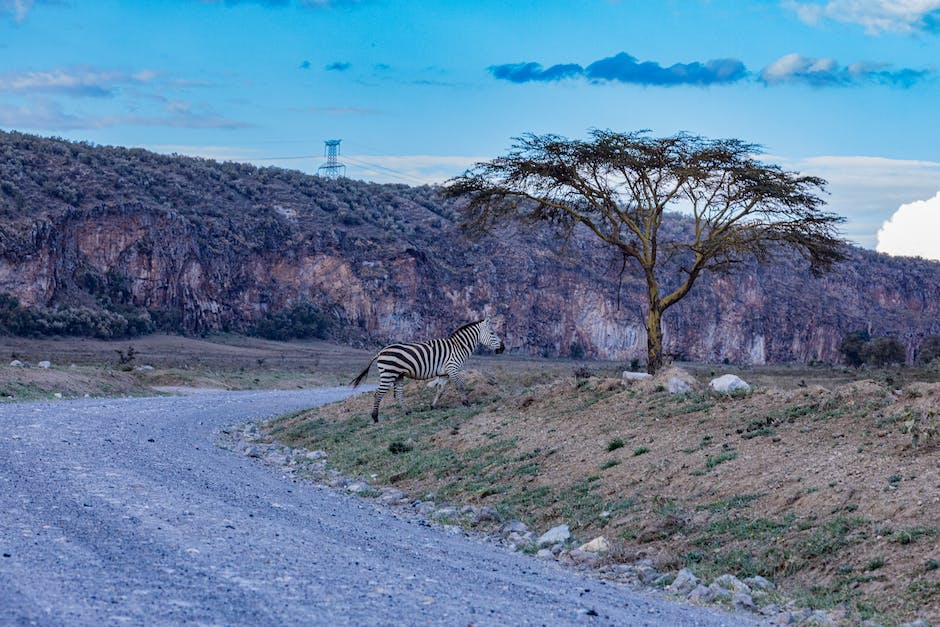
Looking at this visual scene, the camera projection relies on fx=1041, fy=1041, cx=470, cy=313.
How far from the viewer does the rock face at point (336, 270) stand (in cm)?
7575

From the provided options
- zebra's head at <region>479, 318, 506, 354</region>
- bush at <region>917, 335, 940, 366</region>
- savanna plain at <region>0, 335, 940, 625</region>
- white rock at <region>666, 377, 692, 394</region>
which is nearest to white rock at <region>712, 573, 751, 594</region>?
savanna plain at <region>0, 335, 940, 625</region>

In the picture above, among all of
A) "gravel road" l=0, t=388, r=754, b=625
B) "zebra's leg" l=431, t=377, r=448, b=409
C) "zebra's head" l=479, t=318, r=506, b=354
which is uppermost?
"zebra's head" l=479, t=318, r=506, b=354

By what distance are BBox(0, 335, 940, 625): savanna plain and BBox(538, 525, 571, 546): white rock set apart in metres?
0.21

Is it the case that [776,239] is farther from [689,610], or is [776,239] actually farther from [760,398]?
[689,610]

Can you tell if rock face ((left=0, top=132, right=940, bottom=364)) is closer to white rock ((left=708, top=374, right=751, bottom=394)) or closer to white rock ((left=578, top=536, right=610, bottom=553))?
white rock ((left=708, top=374, right=751, bottom=394))

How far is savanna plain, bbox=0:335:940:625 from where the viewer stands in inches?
410

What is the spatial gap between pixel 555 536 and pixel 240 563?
4847mm

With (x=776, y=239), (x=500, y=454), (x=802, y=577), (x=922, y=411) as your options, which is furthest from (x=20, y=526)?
(x=776, y=239)

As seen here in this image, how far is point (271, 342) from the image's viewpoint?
80.2m

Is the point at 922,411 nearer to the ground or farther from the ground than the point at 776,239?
nearer to the ground

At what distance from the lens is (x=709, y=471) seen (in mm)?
13992

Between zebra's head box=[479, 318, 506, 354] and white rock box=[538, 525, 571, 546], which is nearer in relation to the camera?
white rock box=[538, 525, 571, 546]

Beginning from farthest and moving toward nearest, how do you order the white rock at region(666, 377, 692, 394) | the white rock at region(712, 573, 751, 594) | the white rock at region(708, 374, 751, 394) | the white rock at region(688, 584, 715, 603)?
the white rock at region(666, 377, 692, 394), the white rock at region(708, 374, 751, 394), the white rock at region(712, 573, 751, 594), the white rock at region(688, 584, 715, 603)

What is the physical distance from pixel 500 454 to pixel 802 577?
836cm
